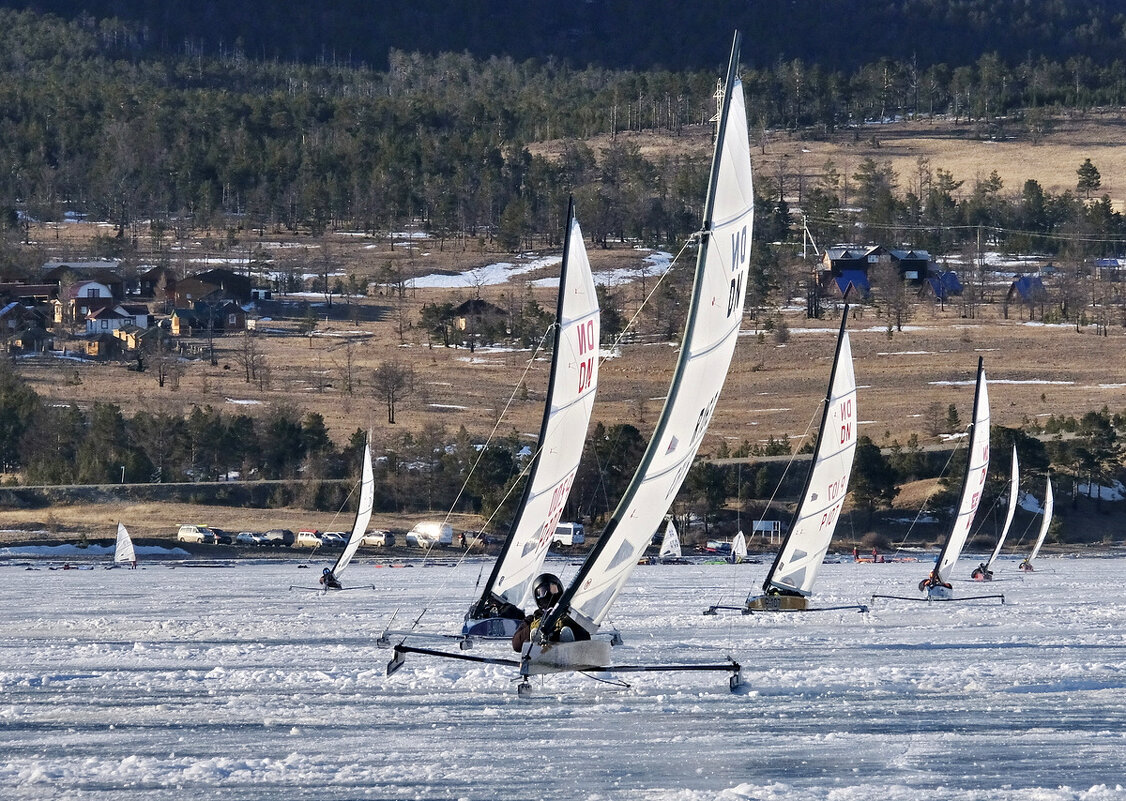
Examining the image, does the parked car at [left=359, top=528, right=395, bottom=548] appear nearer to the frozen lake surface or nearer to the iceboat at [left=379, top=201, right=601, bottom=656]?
the frozen lake surface

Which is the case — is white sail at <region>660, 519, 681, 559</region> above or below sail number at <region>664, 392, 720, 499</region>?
below

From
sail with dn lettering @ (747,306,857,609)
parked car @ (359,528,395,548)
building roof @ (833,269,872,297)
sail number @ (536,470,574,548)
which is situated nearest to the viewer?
sail number @ (536,470,574,548)

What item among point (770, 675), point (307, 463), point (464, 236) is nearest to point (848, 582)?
point (770, 675)

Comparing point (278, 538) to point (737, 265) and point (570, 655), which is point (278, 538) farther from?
point (737, 265)

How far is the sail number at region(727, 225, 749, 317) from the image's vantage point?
20.5 m

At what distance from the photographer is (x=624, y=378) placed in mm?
113625

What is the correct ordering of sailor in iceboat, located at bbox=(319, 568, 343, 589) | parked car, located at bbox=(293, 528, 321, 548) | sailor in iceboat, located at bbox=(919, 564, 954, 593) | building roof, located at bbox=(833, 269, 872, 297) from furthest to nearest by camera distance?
building roof, located at bbox=(833, 269, 872, 297) < parked car, located at bbox=(293, 528, 321, 548) < sailor in iceboat, located at bbox=(319, 568, 343, 589) < sailor in iceboat, located at bbox=(919, 564, 954, 593)

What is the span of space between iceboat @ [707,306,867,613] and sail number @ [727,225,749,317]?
1509 centimetres

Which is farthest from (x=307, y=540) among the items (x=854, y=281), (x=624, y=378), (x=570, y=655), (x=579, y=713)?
(x=854, y=281)

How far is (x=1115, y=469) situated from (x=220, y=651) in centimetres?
6629

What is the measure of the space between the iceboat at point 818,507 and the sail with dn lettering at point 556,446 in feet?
25.9

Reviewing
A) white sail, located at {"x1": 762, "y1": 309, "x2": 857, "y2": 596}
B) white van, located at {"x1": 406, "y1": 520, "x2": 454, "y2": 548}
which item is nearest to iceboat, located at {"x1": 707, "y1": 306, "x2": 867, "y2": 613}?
white sail, located at {"x1": 762, "y1": 309, "x2": 857, "y2": 596}

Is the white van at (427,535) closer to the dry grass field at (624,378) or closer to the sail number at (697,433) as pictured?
the dry grass field at (624,378)

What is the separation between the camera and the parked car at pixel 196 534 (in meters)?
75.5
